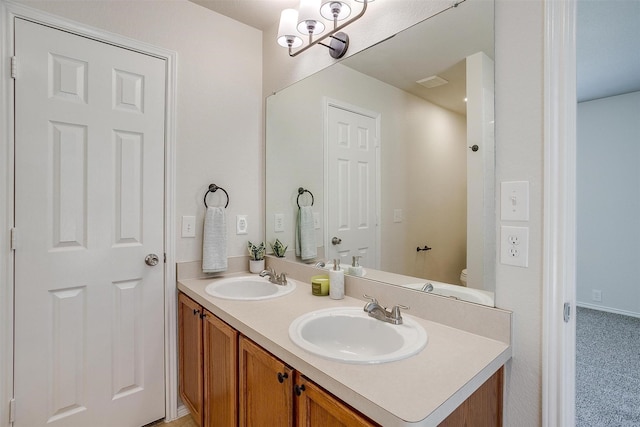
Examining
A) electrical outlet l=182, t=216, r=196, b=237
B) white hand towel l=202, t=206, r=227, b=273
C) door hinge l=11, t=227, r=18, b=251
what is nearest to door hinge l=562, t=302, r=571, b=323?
white hand towel l=202, t=206, r=227, b=273

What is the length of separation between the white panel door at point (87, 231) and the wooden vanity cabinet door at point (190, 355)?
0.11 m

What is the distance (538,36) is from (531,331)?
0.90 meters

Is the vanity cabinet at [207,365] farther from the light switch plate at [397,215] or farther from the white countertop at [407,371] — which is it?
the light switch plate at [397,215]

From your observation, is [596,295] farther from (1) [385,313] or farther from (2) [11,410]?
(2) [11,410]

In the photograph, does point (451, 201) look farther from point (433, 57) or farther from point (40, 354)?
point (40, 354)

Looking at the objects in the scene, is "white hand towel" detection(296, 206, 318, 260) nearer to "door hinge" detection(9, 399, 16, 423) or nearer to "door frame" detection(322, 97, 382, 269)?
"door frame" detection(322, 97, 382, 269)

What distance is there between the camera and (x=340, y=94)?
1.69m

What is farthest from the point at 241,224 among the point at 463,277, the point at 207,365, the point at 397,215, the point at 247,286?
the point at 463,277

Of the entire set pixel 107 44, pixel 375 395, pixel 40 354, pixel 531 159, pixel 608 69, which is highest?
pixel 608 69

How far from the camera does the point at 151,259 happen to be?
171 cm

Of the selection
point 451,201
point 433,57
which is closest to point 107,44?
point 433,57

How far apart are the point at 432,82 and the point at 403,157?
329mm

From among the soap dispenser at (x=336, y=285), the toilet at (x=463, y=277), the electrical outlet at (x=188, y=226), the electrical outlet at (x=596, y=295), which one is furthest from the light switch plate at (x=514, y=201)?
the electrical outlet at (x=596, y=295)

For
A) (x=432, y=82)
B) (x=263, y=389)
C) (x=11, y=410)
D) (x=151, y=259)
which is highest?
(x=432, y=82)
